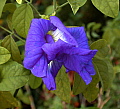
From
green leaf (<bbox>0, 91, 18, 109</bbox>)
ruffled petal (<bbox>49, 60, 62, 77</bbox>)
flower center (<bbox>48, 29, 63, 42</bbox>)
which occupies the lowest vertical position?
green leaf (<bbox>0, 91, 18, 109</bbox>)

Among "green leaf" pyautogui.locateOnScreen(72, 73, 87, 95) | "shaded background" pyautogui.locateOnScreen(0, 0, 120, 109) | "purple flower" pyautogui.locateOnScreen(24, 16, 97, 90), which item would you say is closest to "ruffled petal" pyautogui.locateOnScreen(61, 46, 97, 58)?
"purple flower" pyautogui.locateOnScreen(24, 16, 97, 90)

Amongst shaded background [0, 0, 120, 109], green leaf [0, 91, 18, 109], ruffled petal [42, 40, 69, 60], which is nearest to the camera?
ruffled petal [42, 40, 69, 60]

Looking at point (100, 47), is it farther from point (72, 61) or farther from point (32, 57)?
→ point (32, 57)

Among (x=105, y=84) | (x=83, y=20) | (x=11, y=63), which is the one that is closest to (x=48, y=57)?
(x=11, y=63)

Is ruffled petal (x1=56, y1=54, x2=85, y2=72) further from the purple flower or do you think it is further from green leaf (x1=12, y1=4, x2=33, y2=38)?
green leaf (x1=12, y1=4, x2=33, y2=38)

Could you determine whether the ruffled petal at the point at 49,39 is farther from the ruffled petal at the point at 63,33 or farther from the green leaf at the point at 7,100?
the green leaf at the point at 7,100

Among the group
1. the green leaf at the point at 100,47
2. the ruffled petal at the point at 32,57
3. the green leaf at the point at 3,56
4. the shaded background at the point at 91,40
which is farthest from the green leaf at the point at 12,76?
the shaded background at the point at 91,40

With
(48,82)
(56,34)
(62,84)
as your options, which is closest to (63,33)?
(56,34)
